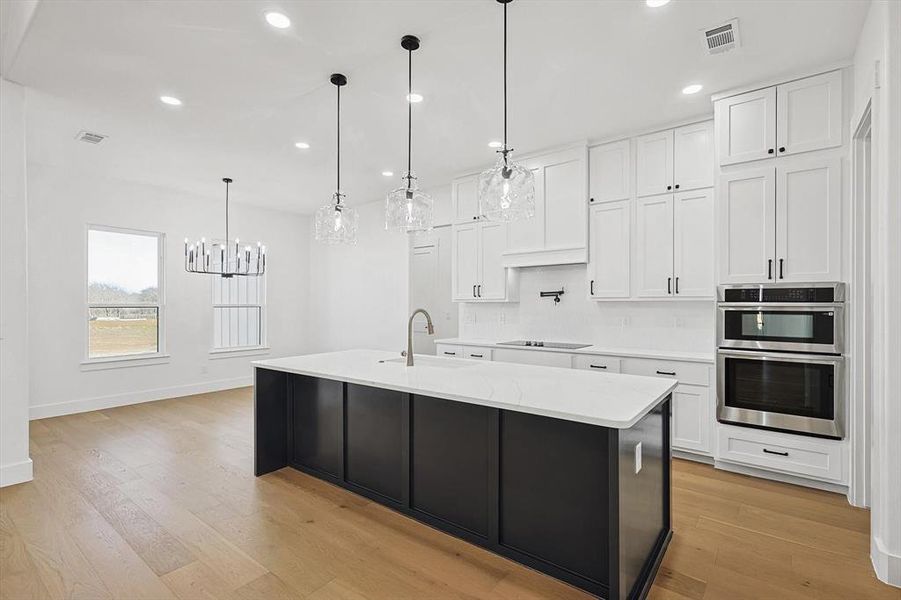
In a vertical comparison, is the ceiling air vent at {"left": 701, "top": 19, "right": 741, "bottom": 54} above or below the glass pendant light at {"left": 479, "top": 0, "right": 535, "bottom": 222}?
above

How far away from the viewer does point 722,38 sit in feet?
9.01

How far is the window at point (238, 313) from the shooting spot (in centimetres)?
692

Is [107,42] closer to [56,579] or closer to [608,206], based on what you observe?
[56,579]

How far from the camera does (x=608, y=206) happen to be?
441 centimetres

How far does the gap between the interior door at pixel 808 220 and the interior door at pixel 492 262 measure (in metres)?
2.60

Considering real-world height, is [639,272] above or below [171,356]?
Answer: above

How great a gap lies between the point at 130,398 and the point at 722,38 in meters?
7.21

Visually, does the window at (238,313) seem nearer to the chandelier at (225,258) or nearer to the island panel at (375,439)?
the chandelier at (225,258)

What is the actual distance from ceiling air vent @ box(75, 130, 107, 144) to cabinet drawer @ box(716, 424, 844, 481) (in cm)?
605

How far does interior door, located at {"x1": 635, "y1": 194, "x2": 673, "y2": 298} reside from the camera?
407cm

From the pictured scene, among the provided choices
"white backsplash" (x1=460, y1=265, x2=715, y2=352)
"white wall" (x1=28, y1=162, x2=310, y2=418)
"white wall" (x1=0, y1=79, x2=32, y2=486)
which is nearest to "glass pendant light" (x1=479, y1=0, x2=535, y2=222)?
"white backsplash" (x1=460, y1=265, x2=715, y2=352)

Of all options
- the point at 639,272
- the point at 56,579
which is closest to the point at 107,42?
the point at 56,579

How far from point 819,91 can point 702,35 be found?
45.1 inches

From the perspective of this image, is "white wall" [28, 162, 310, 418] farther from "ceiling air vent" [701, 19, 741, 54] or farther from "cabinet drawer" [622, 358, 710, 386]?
"ceiling air vent" [701, 19, 741, 54]
